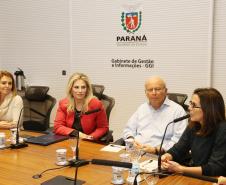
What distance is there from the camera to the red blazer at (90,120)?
3396 mm

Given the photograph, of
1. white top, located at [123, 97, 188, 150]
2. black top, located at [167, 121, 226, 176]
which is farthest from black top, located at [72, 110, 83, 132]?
black top, located at [167, 121, 226, 176]

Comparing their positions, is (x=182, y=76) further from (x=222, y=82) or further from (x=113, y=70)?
(x=113, y=70)

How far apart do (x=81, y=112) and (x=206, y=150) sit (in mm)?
1422

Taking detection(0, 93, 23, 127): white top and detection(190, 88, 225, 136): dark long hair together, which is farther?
detection(0, 93, 23, 127): white top

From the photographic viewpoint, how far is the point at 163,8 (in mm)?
4383

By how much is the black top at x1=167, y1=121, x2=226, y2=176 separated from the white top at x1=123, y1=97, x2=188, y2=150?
0.51 metres

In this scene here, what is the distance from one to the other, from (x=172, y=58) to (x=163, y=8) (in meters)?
0.65

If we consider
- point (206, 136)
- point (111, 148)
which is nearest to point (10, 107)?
point (111, 148)

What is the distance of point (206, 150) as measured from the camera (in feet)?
7.73

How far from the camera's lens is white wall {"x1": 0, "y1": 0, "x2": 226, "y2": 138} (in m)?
4.15

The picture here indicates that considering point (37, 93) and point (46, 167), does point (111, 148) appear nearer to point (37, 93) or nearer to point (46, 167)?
point (46, 167)

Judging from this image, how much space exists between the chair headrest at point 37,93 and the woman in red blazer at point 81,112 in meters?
0.76

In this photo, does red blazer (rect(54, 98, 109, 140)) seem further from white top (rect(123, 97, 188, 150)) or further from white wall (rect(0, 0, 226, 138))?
white wall (rect(0, 0, 226, 138))

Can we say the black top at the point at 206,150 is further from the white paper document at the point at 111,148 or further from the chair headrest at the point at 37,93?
the chair headrest at the point at 37,93
